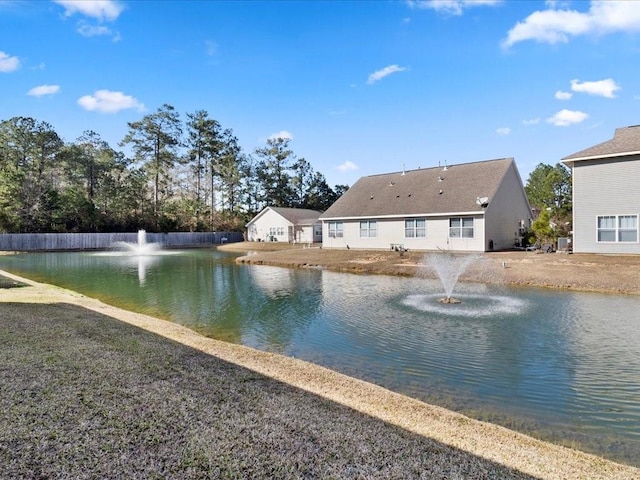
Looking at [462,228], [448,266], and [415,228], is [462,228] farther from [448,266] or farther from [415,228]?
[448,266]

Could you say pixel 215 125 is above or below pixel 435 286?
above

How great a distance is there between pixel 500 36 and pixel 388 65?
7.99 m

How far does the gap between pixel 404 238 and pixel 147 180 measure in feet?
132

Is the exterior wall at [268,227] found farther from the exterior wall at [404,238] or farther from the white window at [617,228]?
the white window at [617,228]

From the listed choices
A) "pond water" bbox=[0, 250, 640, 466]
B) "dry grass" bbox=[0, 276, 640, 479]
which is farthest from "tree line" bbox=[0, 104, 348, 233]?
"dry grass" bbox=[0, 276, 640, 479]

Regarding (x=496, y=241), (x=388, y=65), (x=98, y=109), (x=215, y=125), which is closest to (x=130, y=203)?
(x=98, y=109)

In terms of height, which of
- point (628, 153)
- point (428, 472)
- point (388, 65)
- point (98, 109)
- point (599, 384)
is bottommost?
point (599, 384)

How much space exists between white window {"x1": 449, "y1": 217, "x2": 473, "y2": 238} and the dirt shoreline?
290 centimetres

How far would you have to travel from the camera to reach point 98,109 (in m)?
46.0

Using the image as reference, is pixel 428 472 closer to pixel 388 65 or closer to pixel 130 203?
pixel 388 65

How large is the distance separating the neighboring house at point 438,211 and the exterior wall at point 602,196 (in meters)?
5.61

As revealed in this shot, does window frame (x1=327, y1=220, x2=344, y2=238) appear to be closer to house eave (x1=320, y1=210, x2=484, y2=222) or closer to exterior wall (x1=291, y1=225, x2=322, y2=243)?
house eave (x1=320, y1=210, x2=484, y2=222)

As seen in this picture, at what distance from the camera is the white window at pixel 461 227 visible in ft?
84.1

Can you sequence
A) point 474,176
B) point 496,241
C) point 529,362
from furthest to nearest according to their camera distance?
point 474,176
point 496,241
point 529,362
